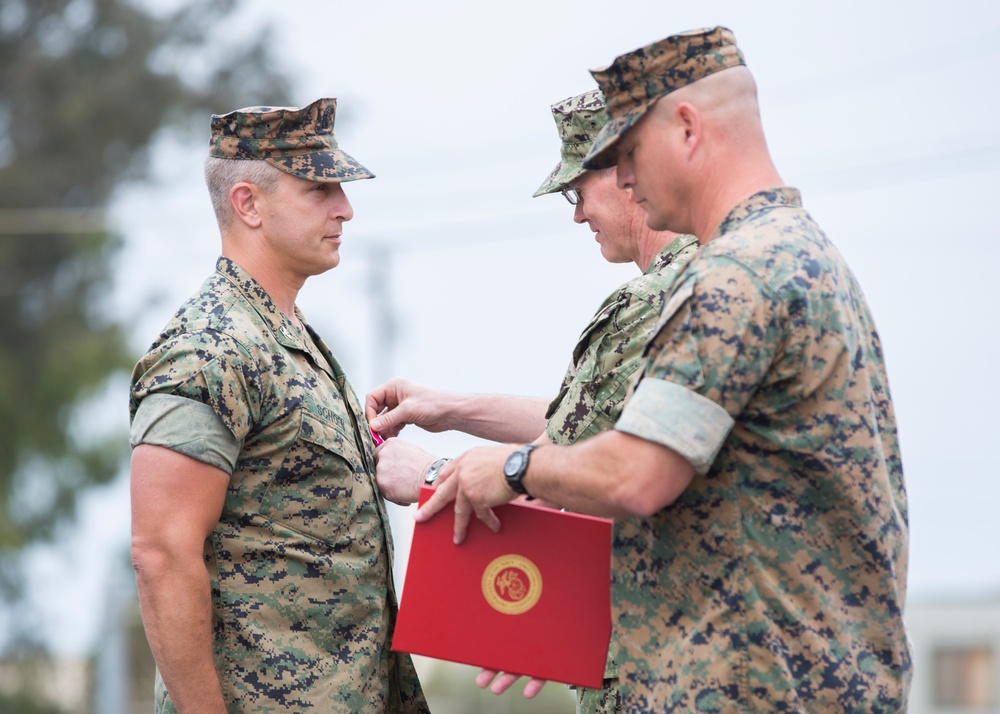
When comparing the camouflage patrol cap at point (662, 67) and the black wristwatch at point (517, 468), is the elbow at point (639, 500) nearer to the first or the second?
the black wristwatch at point (517, 468)

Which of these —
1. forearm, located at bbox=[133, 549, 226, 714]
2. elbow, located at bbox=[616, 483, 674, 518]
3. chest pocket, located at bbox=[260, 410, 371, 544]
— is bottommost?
forearm, located at bbox=[133, 549, 226, 714]

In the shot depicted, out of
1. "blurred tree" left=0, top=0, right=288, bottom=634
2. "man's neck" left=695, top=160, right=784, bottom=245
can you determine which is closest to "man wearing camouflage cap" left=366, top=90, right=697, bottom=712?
"man's neck" left=695, top=160, right=784, bottom=245

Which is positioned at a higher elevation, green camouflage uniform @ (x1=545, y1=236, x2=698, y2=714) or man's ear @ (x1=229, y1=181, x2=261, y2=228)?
man's ear @ (x1=229, y1=181, x2=261, y2=228)

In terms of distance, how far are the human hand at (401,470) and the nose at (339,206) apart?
69 cm

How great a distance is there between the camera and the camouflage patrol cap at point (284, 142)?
3.92 meters

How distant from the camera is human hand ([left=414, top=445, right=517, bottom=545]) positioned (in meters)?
3.11

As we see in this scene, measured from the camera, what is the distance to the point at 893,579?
2.99 m

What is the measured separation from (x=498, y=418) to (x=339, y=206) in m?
0.97

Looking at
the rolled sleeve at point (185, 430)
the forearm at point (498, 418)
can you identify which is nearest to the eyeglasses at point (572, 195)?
the forearm at point (498, 418)

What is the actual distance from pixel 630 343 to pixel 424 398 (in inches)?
37.7

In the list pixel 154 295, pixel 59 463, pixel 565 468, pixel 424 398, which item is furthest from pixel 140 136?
pixel 565 468

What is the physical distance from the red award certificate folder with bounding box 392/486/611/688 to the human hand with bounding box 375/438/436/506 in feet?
1.55

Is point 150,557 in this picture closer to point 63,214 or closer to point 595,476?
point 595,476

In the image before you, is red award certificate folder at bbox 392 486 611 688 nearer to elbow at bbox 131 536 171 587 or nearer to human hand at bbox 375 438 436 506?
human hand at bbox 375 438 436 506
